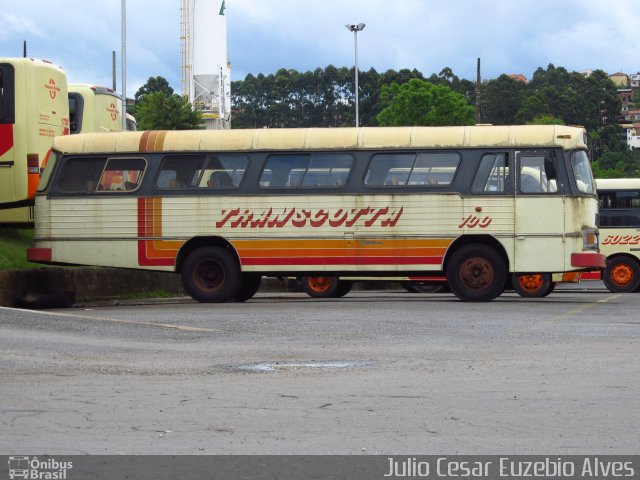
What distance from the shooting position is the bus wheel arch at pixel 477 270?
21734 mm

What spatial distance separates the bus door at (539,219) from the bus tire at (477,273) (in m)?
0.32

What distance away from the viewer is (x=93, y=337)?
1427cm

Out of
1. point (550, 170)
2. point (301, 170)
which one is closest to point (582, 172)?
point (550, 170)

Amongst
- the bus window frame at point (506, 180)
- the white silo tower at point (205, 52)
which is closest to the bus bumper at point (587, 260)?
the bus window frame at point (506, 180)

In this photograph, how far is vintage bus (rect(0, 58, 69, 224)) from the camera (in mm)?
23297

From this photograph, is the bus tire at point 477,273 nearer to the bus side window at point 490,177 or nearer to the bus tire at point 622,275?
the bus side window at point 490,177

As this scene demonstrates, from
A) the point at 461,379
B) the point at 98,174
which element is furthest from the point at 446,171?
the point at 461,379

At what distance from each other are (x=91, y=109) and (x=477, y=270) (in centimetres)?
1345

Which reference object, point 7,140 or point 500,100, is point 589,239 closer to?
point 7,140

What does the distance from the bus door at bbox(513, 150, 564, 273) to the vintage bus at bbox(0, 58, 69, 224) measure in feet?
27.8

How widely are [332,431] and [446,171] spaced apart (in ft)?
46.8

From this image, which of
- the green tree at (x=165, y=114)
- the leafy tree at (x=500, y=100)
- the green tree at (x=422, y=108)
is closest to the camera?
the green tree at (x=165, y=114)

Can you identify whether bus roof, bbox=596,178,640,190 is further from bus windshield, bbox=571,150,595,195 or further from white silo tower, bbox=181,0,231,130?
white silo tower, bbox=181,0,231,130
